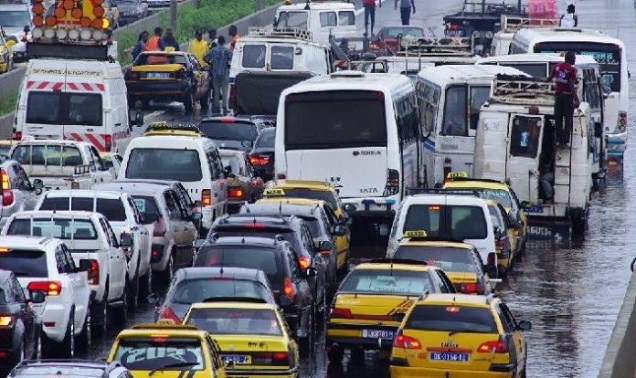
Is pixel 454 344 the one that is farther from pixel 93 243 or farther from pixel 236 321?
pixel 93 243

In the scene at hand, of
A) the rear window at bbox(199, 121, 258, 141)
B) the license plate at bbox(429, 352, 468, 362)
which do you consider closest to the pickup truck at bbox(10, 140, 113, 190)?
the rear window at bbox(199, 121, 258, 141)

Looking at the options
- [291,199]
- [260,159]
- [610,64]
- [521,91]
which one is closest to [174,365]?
[291,199]

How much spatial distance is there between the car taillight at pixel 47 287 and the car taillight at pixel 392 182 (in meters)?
13.5

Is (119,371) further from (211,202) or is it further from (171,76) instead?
(171,76)

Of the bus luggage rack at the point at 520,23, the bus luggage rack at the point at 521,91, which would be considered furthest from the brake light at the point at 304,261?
the bus luggage rack at the point at 520,23

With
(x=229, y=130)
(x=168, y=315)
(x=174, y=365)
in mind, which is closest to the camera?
(x=174, y=365)

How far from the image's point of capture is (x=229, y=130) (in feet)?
153

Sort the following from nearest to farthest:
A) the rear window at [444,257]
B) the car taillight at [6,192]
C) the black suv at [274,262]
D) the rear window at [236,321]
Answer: the rear window at [236,321] < the black suv at [274,262] < the rear window at [444,257] < the car taillight at [6,192]

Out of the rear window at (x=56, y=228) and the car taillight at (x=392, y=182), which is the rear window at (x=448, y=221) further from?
the rear window at (x=56, y=228)

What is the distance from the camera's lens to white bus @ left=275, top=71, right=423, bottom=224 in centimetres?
3834

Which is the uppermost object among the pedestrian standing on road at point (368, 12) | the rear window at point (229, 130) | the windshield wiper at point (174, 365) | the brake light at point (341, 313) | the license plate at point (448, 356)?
the windshield wiper at point (174, 365)

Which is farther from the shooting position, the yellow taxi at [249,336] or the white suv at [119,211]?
the white suv at [119,211]

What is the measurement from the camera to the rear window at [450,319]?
23.9 meters

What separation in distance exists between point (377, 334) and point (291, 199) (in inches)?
306
